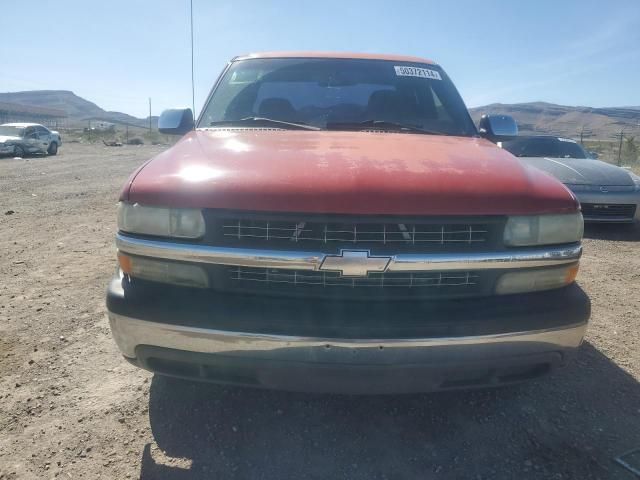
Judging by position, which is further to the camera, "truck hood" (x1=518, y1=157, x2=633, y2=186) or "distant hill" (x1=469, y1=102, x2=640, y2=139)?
"distant hill" (x1=469, y1=102, x2=640, y2=139)

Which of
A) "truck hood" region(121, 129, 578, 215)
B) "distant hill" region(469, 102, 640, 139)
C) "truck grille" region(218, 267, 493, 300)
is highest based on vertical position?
"distant hill" region(469, 102, 640, 139)

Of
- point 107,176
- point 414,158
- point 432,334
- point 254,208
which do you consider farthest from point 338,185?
point 107,176

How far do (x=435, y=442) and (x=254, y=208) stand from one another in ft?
4.61

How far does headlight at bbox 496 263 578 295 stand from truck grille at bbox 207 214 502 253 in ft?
0.58

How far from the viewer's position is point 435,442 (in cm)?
225

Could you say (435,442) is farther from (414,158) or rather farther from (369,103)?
(369,103)

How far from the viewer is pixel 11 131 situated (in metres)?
21.2

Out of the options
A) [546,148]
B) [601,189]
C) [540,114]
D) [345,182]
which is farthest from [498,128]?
[540,114]

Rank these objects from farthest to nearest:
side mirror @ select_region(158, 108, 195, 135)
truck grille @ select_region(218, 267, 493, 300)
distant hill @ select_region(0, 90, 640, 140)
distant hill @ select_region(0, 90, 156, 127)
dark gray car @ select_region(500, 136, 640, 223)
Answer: distant hill @ select_region(0, 90, 156, 127) < distant hill @ select_region(0, 90, 640, 140) < dark gray car @ select_region(500, 136, 640, 223) < side mirror @ select_region(158, 108, 195, 135) < truck grille @ select_region(218, 267, 493, 300)

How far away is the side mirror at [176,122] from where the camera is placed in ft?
11.1

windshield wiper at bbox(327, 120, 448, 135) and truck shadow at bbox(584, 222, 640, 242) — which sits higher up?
windshield wiper at bbox(327, 120, 448, 135)

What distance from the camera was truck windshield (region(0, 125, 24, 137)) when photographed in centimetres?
2098

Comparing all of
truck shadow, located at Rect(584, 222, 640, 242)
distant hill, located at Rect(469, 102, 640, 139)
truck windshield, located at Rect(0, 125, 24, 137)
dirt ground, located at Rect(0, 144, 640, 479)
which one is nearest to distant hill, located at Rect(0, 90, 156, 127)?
distant hill, located at Rect(469, 102, 640, 139)

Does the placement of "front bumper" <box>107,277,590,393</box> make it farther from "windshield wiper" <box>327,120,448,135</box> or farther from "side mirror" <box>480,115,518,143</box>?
"side mirror" <box>480,115,518,143</box>
